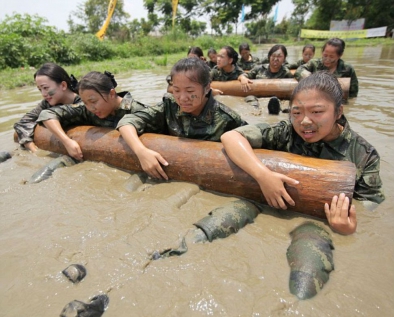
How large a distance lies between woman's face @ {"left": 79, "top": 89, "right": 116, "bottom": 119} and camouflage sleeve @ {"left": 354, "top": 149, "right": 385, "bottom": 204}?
8.00 feet

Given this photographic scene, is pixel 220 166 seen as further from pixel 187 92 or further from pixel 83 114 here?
pixel 83 114

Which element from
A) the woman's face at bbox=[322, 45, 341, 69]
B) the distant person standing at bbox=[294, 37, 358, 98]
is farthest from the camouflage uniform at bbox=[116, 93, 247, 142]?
the woman's face at bbox=[322, 45, 341, 69]

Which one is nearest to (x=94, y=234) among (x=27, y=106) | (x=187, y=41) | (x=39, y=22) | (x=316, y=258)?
(x=316, y=258)

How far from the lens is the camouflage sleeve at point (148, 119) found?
2704mm

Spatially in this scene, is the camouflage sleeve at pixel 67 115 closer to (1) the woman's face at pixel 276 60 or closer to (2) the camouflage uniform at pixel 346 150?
(2) the camouflage uniform at pixel 346 150

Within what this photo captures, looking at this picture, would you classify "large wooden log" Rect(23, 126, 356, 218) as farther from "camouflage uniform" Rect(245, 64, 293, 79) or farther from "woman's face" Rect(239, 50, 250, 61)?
"woman's face" Rect(239, 50, 250, 61)

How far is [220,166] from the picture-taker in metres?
2.21

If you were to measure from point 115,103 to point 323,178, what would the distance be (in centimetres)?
232

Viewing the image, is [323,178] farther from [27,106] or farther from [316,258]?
[27,106]

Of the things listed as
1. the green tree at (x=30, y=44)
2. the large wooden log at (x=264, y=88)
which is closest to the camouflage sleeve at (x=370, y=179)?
the large wooden log at (x=264, y=88)

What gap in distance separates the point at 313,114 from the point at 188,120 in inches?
48.4

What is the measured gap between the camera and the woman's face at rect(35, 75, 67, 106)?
11.1ft

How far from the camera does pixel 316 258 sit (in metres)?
1.44

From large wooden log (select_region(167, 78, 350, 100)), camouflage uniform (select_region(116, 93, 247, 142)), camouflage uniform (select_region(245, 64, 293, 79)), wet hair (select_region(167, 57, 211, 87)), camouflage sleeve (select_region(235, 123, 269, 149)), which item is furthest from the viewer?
camouflage uniform (select_region(245, 64, 293, 79))
